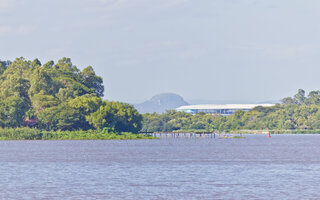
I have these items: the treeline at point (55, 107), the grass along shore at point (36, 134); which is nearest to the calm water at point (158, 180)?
the grass along shore at point (36, 134)

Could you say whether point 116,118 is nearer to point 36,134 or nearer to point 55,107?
Answer: point 55,107

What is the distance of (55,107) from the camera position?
422 feet

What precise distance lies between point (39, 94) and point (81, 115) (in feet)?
34.7

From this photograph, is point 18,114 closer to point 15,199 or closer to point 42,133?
point 42,133

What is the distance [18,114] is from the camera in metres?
128

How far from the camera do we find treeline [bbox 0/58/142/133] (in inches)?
5034

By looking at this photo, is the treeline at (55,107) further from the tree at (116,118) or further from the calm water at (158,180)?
the calm water at (158,180)

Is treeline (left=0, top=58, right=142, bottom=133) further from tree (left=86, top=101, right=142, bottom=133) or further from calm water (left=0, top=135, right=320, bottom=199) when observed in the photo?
calm water (left=0, top=135, right=320, bottom=199)

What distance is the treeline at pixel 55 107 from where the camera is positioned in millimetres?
127875

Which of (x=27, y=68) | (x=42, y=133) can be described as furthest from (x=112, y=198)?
(x=27, y=68)

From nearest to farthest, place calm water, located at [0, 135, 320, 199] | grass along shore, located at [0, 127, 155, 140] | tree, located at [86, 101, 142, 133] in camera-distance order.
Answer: calm water, located at [0, 135, 320, 199] → grass along shore, located at [0, 127, 155, 140] → tree, located at [86, 101, 142, 133]

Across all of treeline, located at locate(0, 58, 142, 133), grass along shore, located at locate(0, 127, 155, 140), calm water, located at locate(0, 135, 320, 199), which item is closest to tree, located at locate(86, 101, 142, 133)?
treeline, located at locate(0, 58, 142, 133)

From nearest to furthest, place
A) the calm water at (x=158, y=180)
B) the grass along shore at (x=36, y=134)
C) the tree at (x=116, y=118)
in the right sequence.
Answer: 1. the calm water at (x=158, y=180)
2. the grass along shore at (x=36, y=134)
3. the tree at (x=116, y=118)

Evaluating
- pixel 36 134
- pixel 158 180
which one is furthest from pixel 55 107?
pixel 158 180
